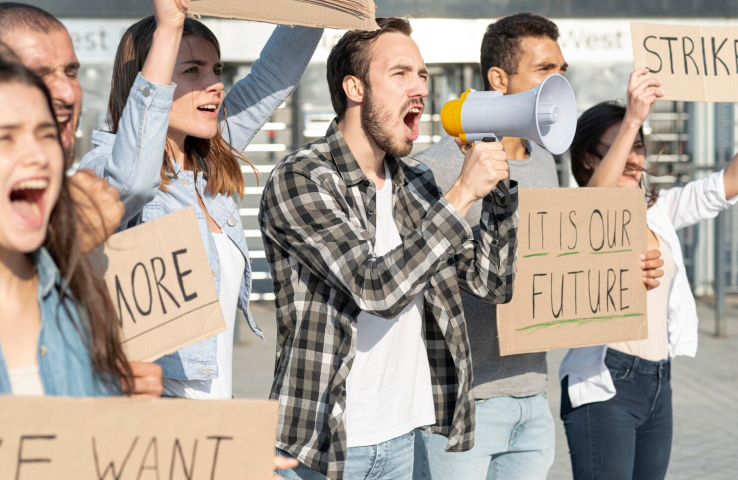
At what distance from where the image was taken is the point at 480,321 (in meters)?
3.38

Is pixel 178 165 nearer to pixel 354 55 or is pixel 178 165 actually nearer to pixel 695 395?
pixel 354 55

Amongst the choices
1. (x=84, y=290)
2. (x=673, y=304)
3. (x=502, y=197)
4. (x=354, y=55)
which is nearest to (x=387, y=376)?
Result: (x=502, y=197)

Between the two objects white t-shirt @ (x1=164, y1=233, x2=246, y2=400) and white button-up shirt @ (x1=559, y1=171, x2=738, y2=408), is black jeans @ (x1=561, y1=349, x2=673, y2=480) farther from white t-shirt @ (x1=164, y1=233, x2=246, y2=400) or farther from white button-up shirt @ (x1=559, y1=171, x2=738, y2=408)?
white t-shirt @ (x1=164, y1=233, x2=246, y2=400)

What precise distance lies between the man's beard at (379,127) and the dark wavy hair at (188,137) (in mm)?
418

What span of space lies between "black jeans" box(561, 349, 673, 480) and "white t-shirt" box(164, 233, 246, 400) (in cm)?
155

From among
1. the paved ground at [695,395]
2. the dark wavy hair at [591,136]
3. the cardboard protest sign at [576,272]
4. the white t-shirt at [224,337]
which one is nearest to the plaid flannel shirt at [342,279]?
the white t-shirt at [224,337]

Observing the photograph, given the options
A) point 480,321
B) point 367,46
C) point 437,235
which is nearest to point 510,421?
point 480,321

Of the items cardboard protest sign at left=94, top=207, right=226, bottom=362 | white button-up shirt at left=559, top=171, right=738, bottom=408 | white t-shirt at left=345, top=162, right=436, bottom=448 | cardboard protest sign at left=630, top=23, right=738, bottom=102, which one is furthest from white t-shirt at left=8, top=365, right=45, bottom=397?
cardboard protest sign at left=630, top=23, right=738, bottom=102

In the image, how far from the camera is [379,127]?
9.53ft

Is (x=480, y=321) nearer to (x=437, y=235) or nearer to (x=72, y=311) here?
(x=437, y=235)

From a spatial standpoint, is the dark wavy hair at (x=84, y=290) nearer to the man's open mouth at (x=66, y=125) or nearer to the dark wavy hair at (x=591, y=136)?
the man's open mouth at (x=66, y=125)

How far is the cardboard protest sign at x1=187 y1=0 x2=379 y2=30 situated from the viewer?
86.9 inches

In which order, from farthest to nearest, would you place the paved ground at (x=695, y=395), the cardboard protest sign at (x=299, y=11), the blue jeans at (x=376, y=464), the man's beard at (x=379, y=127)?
the paved ground at (x=695, y=395) → the man's beard at (x=379, y=127) → the blue jeans at (x=376, y=464) → the cardboard protest sign at (x=299, y=11)

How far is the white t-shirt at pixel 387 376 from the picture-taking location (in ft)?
8.90
